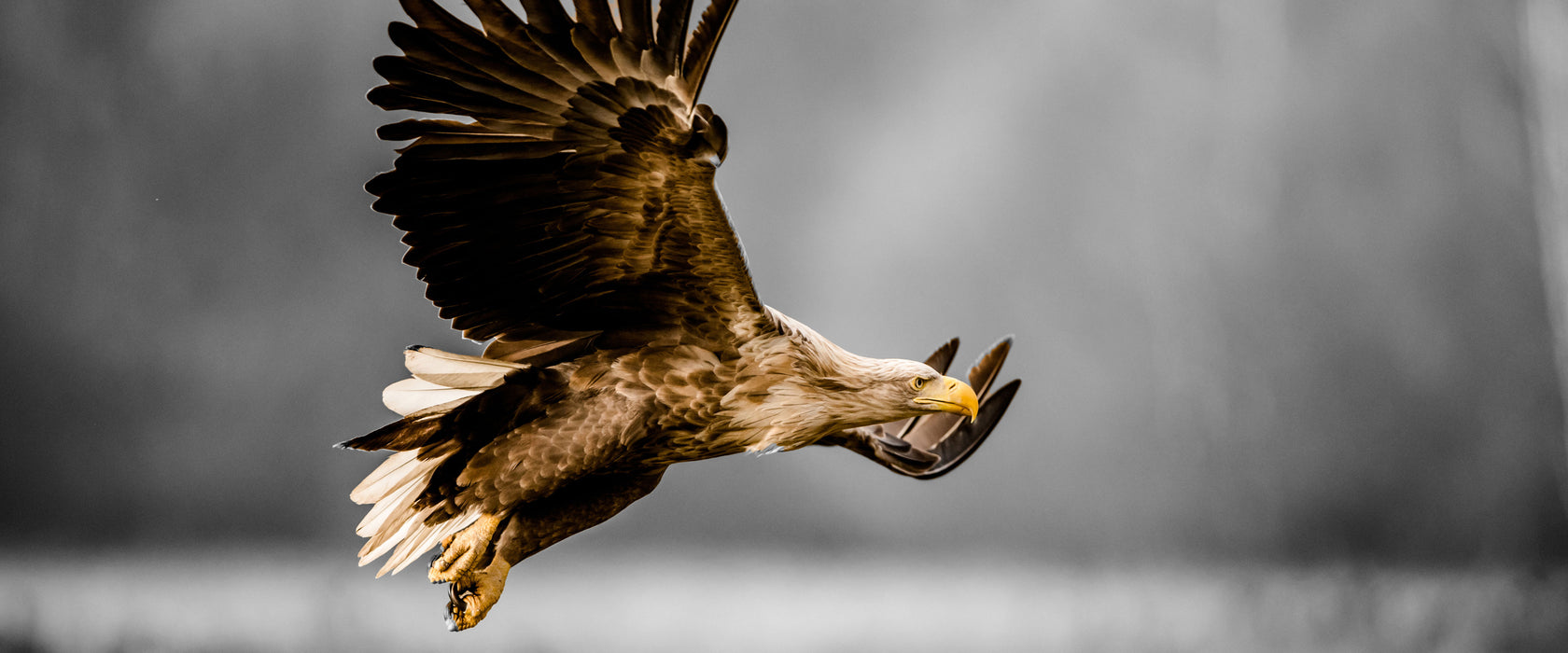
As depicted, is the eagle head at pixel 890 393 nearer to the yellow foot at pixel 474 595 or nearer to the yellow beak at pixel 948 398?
the yellow beak at pixel 948 398

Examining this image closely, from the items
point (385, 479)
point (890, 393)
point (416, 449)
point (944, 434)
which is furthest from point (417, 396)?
point (944, 434)

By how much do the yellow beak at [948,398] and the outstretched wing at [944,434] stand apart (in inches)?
22.5

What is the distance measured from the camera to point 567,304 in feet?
7.16

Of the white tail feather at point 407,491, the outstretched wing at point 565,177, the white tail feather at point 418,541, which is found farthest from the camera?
the white tail feather at point 418,541

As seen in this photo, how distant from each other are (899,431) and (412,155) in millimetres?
1618

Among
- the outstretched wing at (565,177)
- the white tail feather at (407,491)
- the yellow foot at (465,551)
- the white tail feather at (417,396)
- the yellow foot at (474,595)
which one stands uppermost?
the outstretched wing at (565,177)

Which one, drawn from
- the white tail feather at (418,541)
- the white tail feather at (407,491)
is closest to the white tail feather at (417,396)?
the white tail feather at (407,491)

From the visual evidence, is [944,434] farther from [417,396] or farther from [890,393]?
[417,396]

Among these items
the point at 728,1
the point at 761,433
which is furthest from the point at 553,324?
the point at 728,1

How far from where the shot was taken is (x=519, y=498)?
7.04 ft

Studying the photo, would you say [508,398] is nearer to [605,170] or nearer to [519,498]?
[519,498]

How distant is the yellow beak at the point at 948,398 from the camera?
223cm

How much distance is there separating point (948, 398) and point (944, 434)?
0.83 meters

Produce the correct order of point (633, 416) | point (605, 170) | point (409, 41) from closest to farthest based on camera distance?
point (409, 41) → point (605, 170) → point (633, 416)
